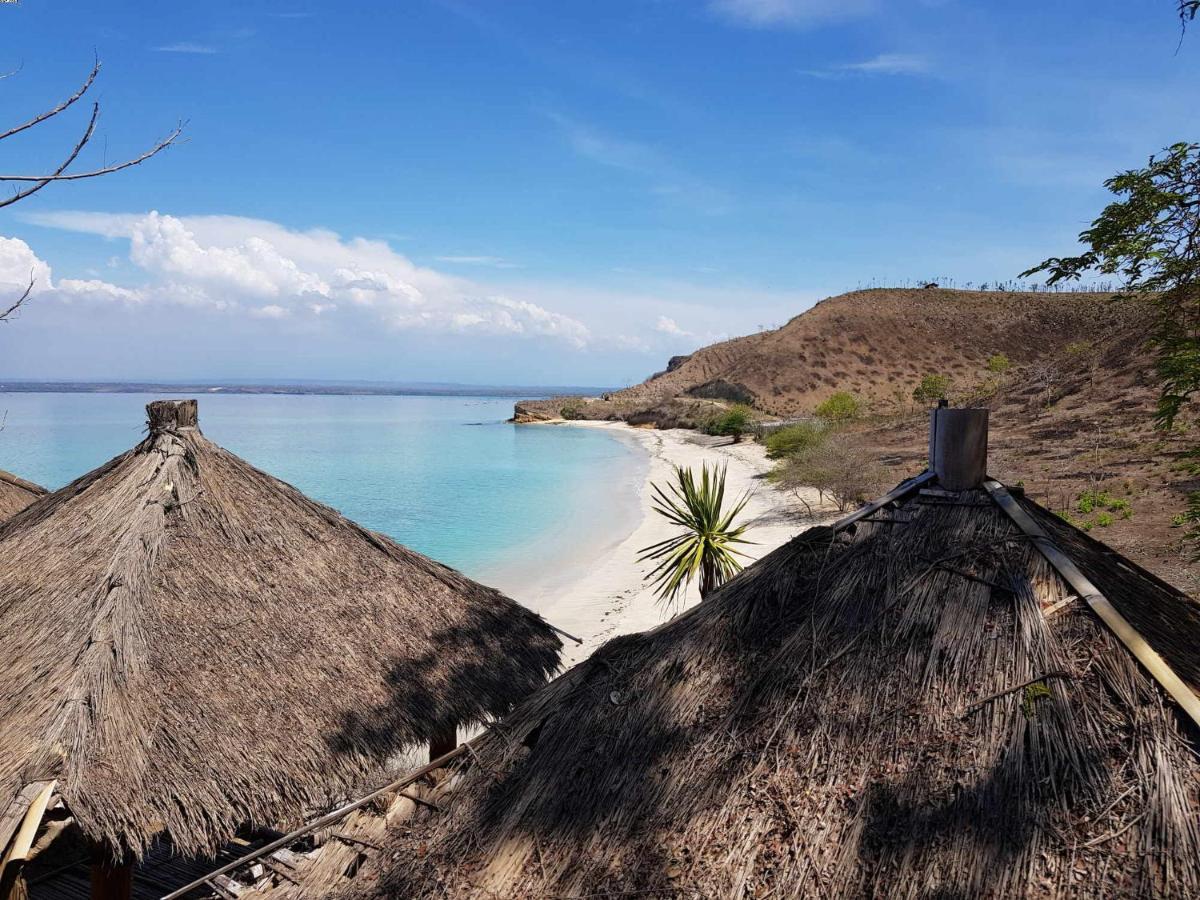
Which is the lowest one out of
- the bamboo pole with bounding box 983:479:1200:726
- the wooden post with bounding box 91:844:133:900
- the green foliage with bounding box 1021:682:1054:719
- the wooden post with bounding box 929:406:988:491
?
the wooden post with bounding box 91:844:133:900

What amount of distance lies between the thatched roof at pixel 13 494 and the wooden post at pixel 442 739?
6.26 metres

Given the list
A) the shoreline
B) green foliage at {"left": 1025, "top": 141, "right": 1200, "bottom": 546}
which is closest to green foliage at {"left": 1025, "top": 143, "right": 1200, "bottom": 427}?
green foliage at {"left": 1025, "top": 141, "right": 1200, "bottom": 546}

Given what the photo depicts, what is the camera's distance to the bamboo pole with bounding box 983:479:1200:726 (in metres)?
2.48

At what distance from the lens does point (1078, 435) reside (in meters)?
26.2

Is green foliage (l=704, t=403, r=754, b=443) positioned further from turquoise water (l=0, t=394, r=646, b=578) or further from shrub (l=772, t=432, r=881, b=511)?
shrub (l=772, t=432, r=881, b=511)

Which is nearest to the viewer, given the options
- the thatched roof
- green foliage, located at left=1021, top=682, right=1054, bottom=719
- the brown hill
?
green foliage, located at left=1021, top=682, right=1054, bottom=719

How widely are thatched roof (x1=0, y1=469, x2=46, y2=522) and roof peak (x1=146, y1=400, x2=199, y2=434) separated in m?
4.22

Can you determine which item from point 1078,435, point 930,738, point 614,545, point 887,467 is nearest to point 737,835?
point 930,738

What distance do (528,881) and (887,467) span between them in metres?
24.6

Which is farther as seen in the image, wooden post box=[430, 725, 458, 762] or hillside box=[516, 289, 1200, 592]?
hillside box=[516, 289, 1200, 592]

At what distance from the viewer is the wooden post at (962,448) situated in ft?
12.0

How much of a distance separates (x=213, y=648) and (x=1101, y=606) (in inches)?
194

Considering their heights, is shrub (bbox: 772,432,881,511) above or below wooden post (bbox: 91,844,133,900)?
above

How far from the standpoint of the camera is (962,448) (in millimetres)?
3674
